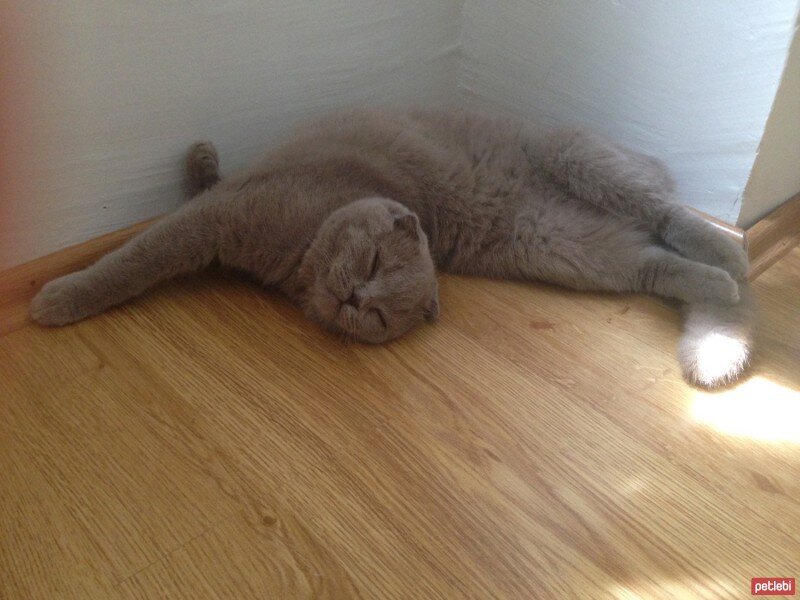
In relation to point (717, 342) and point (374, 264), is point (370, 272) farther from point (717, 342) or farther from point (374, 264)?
point (717, 342)

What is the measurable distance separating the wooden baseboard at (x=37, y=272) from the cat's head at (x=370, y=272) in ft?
1.38

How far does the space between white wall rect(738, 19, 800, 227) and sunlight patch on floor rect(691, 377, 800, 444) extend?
434 mm

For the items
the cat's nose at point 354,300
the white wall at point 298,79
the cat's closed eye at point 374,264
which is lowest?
the cat's nose at point 354,300

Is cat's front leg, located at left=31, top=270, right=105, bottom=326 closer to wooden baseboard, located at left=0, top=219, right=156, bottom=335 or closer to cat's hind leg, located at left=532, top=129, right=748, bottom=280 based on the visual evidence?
wooden baseboard, located at left=0, top=219, right=156, bottom=335

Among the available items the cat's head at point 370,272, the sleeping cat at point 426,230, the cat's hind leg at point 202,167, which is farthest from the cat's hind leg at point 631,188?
the cat's hind leg at point 202,167

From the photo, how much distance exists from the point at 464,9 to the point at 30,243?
1.20 meters

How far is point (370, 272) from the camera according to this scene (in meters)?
1.35

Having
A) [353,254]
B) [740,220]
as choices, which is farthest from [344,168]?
[740,220]

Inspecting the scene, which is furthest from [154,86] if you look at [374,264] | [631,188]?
[631,188]

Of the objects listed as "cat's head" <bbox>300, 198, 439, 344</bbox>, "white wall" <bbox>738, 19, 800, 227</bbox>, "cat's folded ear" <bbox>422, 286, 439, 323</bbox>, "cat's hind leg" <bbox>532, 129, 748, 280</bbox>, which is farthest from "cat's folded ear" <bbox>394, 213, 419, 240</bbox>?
"white wall" <bbox>738, 19, 800, 227</bbox>

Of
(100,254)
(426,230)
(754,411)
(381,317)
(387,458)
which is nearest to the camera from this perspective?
(387,458)

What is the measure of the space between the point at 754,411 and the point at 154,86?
4.14 feet

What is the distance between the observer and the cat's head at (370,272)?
4.38 ft

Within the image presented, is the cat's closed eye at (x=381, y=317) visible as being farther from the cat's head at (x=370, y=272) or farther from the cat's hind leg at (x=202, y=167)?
the cat's hind leg at (x=202, y=167)
